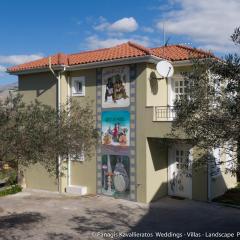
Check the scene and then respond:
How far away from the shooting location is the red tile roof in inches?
763

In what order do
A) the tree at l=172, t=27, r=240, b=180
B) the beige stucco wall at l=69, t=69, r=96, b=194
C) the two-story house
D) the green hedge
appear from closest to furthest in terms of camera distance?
the tree at l=172, t=27, r=240, b=180 < the two-story house < the beige stucco wall at l=69, t=69, r=96, b=194 < the green hedge

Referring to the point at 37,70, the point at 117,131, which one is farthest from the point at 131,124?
the point at 37,70

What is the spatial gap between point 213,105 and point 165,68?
9047 millimetres

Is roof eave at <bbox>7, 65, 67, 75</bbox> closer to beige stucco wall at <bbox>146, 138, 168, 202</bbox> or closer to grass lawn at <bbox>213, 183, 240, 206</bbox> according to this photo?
beige stucco wall at <bbox>146, 138, 168, 202</bbox>

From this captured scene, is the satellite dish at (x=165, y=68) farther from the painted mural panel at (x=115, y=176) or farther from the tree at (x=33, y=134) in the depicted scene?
the tree at (x=33, y=134)

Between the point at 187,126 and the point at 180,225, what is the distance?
652 centimetres

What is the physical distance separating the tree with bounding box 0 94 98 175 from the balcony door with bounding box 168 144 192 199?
7.58 metres

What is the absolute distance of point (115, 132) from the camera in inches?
786

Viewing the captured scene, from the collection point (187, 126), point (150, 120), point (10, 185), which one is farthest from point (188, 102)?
point (10, 185)

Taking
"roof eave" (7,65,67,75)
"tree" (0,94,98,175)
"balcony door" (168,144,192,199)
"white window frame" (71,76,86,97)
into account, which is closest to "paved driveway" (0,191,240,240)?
"balcony door" (168,144,192,199)

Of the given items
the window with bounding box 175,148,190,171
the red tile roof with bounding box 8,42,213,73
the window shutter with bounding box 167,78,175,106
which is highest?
the red tile roof with bounding box 8,42,213,73

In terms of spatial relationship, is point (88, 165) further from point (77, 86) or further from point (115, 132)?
point (77, 86)

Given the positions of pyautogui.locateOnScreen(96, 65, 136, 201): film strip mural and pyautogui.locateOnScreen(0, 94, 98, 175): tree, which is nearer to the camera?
pyautogui.locateOnScreen(0, 94, 98, 175): tree

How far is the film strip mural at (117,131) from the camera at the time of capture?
63.3 feet
